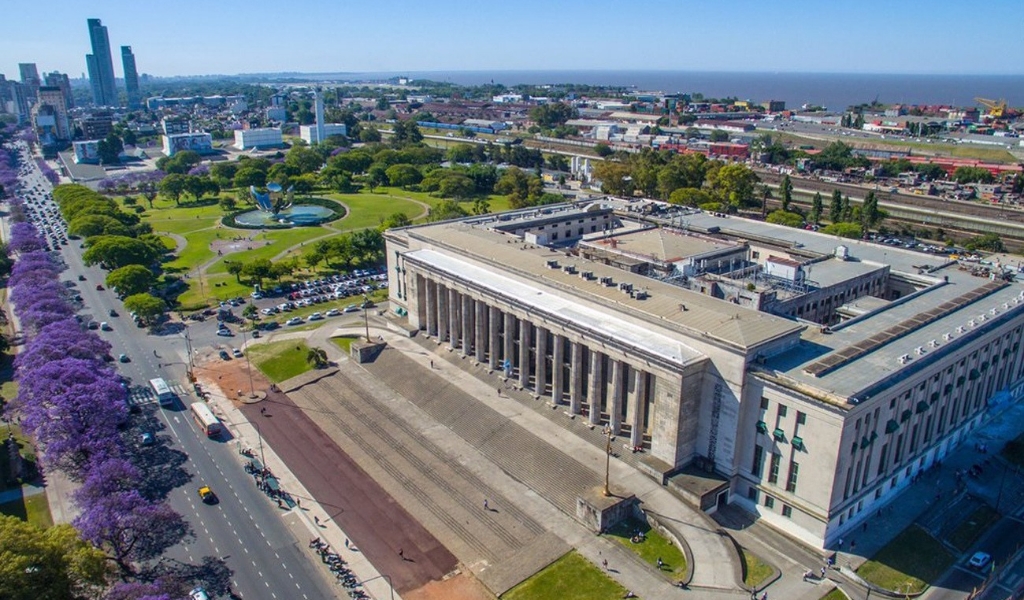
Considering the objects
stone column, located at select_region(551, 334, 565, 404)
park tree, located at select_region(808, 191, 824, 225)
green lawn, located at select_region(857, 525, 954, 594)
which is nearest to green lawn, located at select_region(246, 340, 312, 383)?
stone column, located at select_region(551, 334, 565, 404)

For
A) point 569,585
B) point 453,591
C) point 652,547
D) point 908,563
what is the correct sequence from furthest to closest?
point 652,547 → point 908,563 → point 453,591 → point 569,585

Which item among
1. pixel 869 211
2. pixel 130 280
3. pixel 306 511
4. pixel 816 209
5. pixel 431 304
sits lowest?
pixel 306 511

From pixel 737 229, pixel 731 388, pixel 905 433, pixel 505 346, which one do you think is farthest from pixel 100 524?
pixel 737 229

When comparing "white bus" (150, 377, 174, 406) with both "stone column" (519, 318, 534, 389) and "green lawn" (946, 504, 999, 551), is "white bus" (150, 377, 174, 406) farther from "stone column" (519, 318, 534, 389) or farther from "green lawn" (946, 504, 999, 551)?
"green lawn" (946, 504, 999, 551)

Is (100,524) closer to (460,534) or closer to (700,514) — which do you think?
(460,534)

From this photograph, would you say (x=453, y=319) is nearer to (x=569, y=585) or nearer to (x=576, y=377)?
(x=576, y=377)

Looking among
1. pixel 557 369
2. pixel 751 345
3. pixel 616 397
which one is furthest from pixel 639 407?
pixel 751 345
